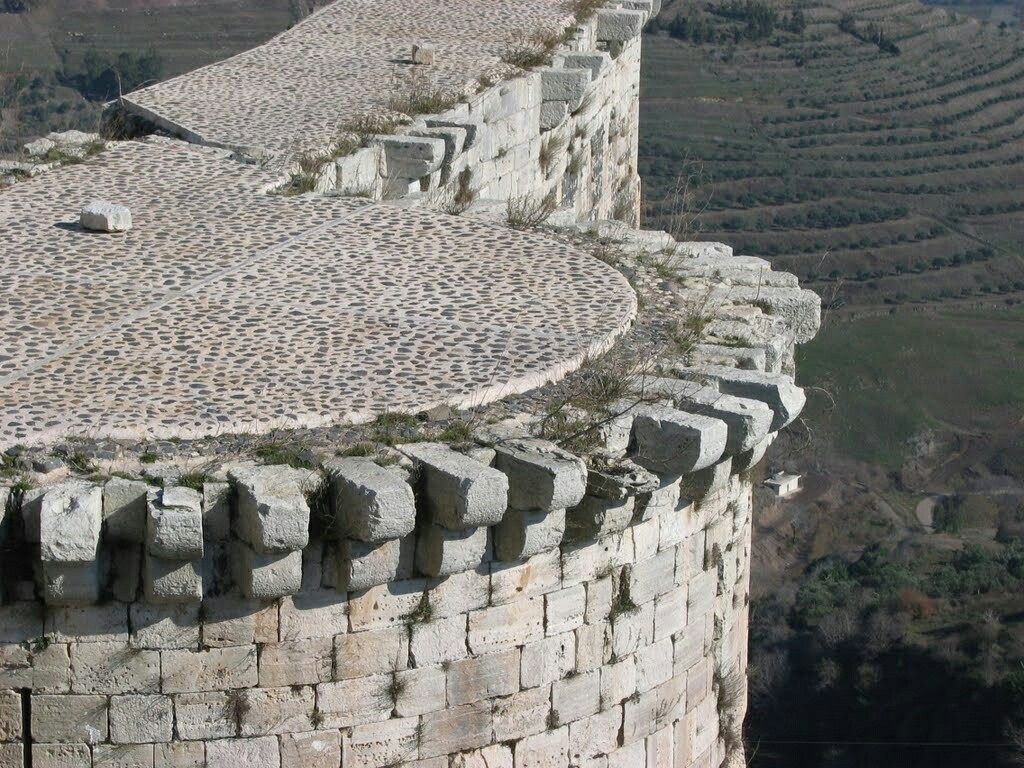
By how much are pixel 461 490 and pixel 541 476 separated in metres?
0.28

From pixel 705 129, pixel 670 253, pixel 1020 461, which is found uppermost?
pixel 670 253

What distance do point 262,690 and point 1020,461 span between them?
33.5 meters

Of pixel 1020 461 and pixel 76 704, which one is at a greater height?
pixel 76 704

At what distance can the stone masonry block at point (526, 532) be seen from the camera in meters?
5.63

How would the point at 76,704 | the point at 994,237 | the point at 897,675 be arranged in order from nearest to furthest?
1. the point at 76,704
2. the point at 897,675
3. the point at 994,237

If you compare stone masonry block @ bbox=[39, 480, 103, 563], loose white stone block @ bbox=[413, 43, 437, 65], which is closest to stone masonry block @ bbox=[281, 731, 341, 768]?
stone masonry block @ bbox=[39, 480, 103, 563]

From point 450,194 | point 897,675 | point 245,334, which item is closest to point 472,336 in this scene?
point 245,334

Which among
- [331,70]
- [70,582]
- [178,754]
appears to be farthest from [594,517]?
[331,70]

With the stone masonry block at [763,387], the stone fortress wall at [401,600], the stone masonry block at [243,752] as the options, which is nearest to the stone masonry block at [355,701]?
the stone fortress wall at [401,600]

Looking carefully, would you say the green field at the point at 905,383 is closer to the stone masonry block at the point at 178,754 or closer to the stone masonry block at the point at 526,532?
the stone masonry block at the point at 526,532

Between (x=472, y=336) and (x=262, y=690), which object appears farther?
(x=472, y=336)

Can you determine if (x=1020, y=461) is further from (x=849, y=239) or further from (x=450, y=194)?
(x=450, y=194)

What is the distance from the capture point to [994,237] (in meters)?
47.2

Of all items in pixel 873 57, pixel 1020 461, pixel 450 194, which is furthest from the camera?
pixel 873 57
